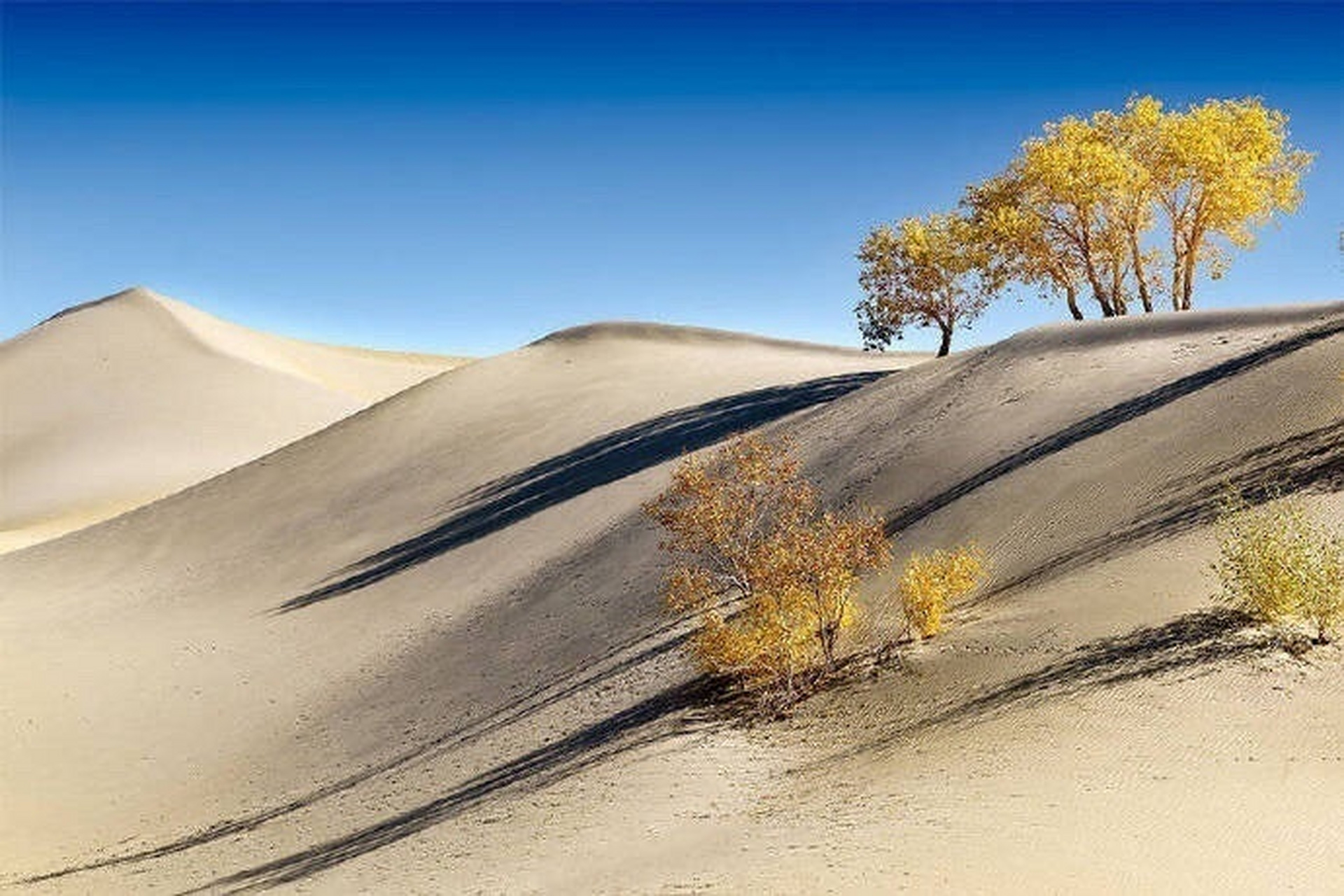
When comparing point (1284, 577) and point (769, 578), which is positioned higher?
point (769, 578)

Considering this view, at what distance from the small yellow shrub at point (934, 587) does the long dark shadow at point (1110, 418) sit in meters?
4.35

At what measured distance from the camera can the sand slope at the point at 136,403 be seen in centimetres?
7588

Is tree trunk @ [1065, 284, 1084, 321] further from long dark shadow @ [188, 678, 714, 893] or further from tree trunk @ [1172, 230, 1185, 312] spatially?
long dark shadow @ [188, 678, 714, 893]

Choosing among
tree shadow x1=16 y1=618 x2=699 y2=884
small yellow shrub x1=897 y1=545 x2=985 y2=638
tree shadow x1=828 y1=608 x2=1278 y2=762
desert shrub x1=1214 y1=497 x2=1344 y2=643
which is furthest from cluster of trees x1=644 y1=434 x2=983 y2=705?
desert shrub x1=1214 y1=497 x2=1344 y2=643

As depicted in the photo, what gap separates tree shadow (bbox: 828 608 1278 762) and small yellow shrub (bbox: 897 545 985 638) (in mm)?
2522

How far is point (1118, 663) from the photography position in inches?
537

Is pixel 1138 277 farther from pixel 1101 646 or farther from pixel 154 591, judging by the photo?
pixel 154 591

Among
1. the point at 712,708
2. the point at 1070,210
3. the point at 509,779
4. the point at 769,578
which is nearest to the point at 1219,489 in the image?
the point at 769,578

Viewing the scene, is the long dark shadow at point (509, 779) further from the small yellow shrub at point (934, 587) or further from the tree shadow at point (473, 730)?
the small yellow shrub at point (934, 587)

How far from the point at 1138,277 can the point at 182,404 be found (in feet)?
235

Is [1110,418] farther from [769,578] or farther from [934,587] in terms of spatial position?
[769,578]

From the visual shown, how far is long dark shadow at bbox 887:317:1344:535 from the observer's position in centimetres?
2286

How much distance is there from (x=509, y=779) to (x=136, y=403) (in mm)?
83966

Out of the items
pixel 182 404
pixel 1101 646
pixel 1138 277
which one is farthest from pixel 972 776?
pixel 182 404
